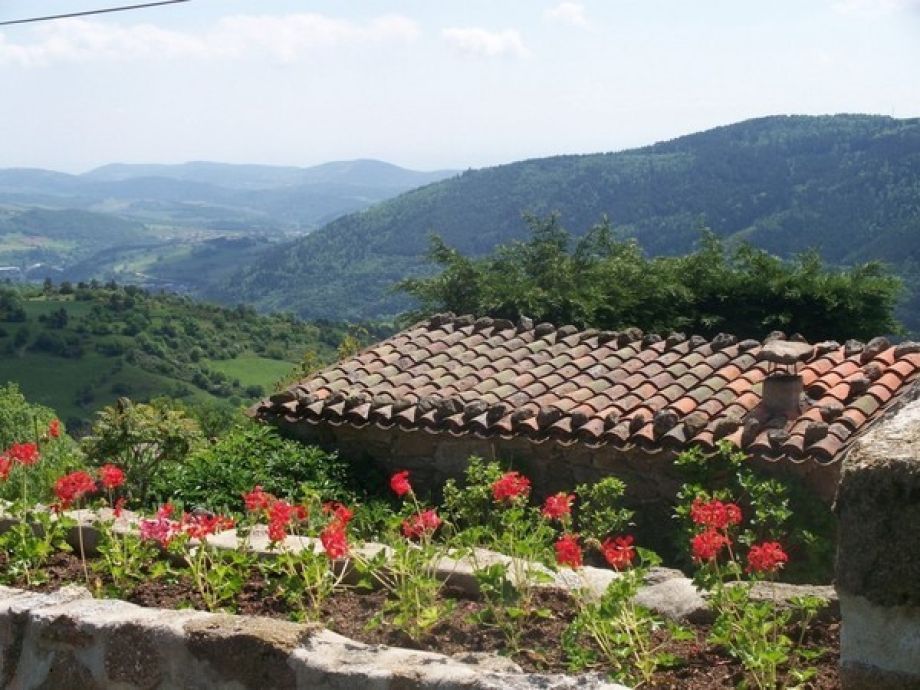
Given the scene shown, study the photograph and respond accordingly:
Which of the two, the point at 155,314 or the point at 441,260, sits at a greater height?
the point at 441,260

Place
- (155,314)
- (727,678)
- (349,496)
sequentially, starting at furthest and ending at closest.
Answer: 1. (155,314)
2. (349,496)
3. (727,678)

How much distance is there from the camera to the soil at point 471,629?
3.31m

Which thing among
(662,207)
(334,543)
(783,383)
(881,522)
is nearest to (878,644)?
(881,522)

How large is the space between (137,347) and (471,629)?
51295mm

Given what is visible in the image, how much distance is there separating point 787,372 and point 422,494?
3.20 m

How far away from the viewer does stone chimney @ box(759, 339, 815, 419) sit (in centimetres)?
862

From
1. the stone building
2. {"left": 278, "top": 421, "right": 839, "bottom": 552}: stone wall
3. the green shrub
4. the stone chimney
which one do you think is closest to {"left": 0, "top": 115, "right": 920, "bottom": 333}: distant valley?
the stone building

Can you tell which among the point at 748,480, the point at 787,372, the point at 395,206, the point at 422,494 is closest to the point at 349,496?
the point at 422,494

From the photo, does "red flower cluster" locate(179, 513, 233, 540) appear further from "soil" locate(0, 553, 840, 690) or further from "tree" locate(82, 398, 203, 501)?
"tree" locate(82, 398, 203, 501)

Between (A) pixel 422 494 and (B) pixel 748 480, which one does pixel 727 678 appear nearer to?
(B) pixel 748 480

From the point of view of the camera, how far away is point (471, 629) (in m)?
3.78

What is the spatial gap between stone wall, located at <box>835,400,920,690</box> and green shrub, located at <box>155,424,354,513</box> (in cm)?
554

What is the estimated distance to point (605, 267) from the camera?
1761 cm

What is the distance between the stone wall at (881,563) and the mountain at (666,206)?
60.6m
